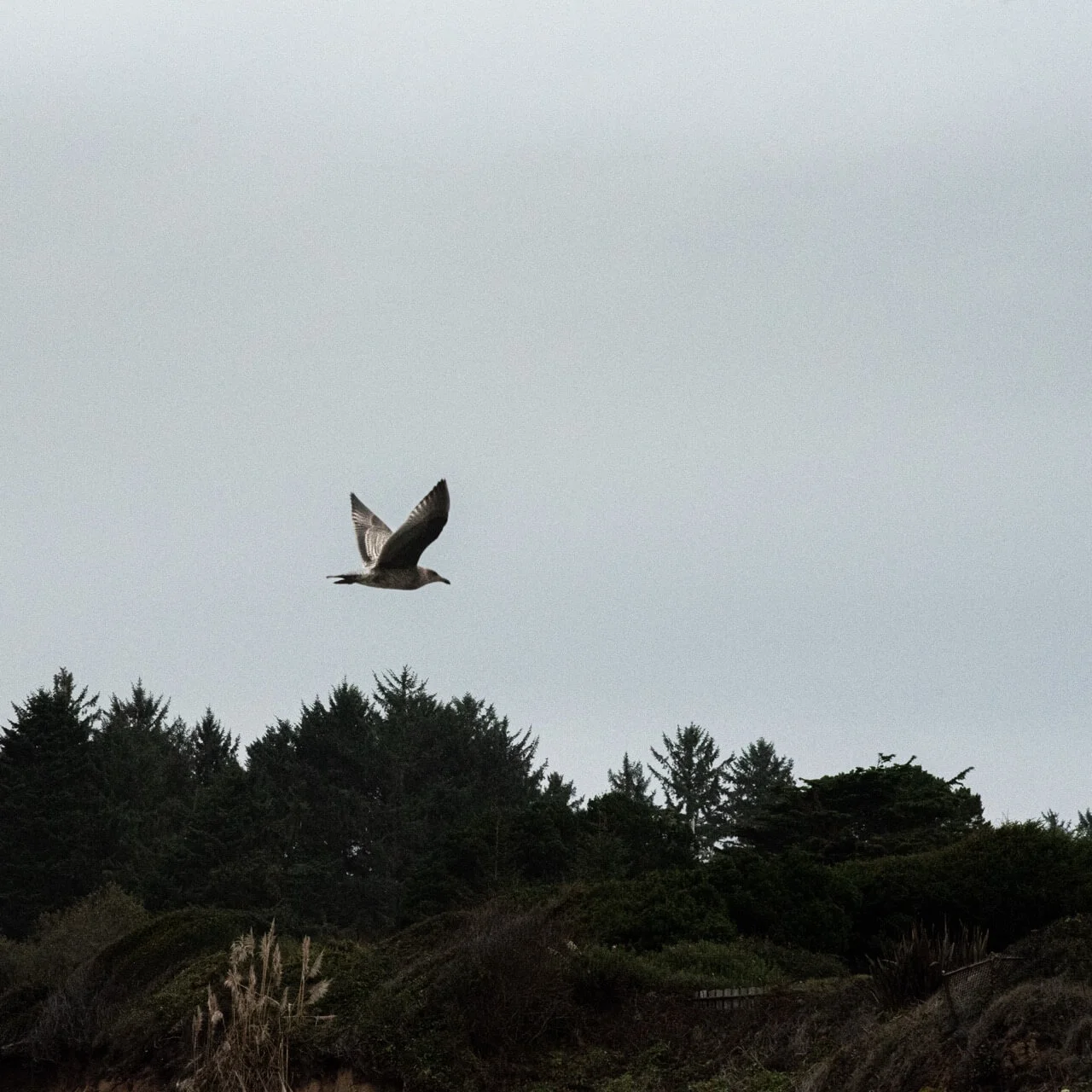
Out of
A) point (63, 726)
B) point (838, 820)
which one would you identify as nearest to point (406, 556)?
point (838, 820)

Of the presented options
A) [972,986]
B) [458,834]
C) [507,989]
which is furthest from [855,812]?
[972,986]

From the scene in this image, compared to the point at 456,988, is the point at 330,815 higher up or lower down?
higher up

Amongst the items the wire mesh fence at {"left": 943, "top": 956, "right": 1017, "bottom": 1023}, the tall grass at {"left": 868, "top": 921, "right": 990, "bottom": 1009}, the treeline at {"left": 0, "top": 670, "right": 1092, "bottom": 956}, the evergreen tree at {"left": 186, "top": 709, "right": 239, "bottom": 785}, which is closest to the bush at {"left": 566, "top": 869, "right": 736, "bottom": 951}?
the treeline at {"left": 0, "top": 670, "right": 1092, "bottom": 956}

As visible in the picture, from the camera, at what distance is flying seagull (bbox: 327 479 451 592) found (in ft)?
65.4

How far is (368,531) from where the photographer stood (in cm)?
2209

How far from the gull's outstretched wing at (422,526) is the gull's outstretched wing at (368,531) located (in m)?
0.68

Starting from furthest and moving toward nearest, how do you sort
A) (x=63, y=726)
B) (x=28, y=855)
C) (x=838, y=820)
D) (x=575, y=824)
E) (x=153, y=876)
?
(x=63, y=726), (x=28, y=855), (x=153, y=876), (x=575, y=824), (x=838, y=820)

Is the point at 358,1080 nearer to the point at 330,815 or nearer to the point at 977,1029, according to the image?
the point at 977,1029

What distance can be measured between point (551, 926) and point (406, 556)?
25.5 ft

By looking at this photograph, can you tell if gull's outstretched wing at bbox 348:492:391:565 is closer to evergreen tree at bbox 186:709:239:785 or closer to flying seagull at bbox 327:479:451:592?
flying seagull at bbox 327:479:451:592

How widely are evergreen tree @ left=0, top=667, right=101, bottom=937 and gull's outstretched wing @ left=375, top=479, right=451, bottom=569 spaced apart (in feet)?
128

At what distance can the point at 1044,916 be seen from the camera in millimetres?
26859

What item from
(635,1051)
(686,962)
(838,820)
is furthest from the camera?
(838,820)

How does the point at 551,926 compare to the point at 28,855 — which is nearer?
the point at 551,926
